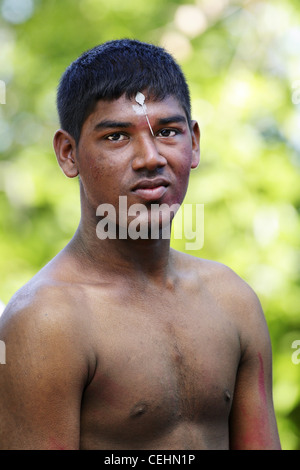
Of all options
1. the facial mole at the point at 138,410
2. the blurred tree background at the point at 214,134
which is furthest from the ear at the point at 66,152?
the blurred tree background at the point at 214,134

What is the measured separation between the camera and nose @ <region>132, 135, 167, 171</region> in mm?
1996

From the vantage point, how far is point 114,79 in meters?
2.05

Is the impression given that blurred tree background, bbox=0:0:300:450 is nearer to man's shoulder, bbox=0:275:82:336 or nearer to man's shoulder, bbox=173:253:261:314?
man's shoulder, bbox=173:253:261:314

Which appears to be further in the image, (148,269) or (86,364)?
(148,269)

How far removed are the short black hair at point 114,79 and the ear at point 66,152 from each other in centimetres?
2

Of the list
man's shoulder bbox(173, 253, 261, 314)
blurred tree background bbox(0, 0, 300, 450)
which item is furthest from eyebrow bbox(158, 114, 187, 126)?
blurred tree background bbox(0, 0, 300, 450)

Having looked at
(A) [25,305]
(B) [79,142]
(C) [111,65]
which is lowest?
(A) [25,305]

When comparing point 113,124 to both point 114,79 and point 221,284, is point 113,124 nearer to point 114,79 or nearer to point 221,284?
point 114,79

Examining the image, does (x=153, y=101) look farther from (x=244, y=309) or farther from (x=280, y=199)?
(x=280, y=199)

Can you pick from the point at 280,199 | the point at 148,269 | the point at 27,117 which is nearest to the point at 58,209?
the point at 27,117

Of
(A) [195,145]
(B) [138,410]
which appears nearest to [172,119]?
(A) [195,145]

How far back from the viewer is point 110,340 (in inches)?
78.6

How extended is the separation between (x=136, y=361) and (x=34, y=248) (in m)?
2.66

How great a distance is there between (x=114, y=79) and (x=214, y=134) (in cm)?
237
